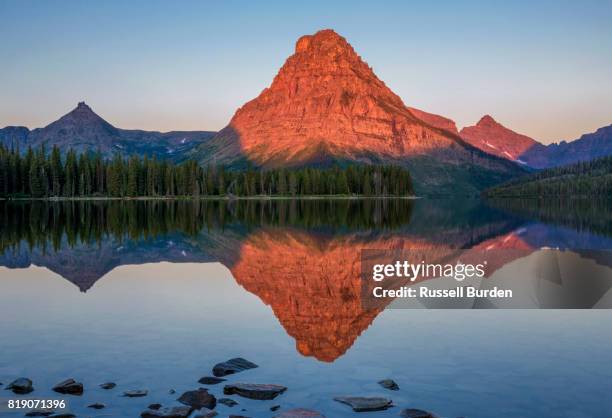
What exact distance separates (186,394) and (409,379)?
22.5 ft

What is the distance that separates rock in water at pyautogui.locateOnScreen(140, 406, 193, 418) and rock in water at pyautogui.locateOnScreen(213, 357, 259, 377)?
3.00 m

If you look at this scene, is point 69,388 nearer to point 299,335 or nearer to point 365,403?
point 365,403

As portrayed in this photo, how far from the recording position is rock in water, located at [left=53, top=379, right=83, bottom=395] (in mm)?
16453

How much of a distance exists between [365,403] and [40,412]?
8.79 meters

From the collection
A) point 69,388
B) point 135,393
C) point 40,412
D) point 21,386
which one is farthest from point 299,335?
point 40,412

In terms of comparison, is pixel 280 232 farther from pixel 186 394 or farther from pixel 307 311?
pixel 186 394

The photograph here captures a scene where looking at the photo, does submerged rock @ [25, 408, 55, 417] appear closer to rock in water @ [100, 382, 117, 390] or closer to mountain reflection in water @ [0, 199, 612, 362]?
rock in water @ [100, 382, 117, 390]

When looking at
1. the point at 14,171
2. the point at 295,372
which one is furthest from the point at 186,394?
the point at 14,171

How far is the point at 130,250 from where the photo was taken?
5253 cm

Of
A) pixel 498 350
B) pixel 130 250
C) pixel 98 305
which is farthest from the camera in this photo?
pixel 130 250

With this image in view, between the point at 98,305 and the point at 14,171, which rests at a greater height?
the point at 14,171

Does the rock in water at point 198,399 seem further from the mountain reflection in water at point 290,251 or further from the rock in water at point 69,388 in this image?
the mountain reflection in water at point 290,251

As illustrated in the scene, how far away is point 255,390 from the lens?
16453 mm

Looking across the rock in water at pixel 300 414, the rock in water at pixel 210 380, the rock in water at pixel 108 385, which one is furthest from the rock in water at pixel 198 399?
the rock in water at pixel 108 385
